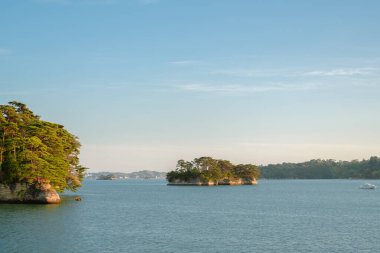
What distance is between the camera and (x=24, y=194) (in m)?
95.4

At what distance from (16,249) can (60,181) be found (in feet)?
171

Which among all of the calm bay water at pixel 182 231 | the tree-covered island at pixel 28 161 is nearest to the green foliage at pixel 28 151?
the tree-covered island at pixel 28 161

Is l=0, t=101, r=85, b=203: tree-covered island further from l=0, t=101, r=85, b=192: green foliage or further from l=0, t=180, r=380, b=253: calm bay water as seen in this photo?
l=0, t=180, r=380, b=253: calm bay water

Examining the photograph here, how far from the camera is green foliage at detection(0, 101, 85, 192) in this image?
92.9 meters

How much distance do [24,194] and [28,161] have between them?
7186 mm

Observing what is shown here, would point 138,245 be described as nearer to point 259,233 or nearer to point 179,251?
point 179,251

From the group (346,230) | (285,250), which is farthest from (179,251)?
(346,230)

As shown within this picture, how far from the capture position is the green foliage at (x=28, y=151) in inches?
3659

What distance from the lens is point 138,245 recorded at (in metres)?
51.2

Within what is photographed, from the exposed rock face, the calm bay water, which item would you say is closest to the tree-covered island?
the exposed rock face

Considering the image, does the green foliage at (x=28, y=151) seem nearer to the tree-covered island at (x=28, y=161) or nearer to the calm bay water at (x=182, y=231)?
the tree-covered island at (x=28, y=161)

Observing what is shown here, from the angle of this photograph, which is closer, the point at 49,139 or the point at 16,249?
the point at 16,249

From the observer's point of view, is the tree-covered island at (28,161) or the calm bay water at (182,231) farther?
the tree-covered island at (28,161)

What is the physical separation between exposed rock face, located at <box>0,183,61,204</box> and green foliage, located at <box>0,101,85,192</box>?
4.55 feet
